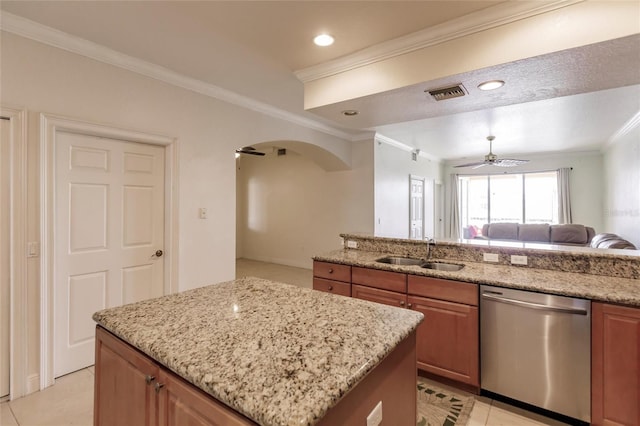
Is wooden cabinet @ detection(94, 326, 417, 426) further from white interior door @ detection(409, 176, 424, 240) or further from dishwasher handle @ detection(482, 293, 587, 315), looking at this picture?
white interior door @ detection(409, 176, 424, 240)

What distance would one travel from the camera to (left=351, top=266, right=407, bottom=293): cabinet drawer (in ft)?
7.90

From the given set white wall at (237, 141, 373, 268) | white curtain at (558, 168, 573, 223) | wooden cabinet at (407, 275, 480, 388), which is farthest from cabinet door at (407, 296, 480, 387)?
white curtain at (558, 168, 573, 223)

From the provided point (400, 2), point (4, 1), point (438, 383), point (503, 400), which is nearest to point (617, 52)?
point (400, 2)

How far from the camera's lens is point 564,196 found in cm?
733

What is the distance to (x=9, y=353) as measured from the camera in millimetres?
2174

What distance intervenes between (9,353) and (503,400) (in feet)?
11.5

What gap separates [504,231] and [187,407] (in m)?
6.47

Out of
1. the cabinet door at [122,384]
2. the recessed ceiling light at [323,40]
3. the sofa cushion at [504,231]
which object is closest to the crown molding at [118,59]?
the recessed ceiling light at [323,40]

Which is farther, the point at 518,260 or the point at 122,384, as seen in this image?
the point at 518,260

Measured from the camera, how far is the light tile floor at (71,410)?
6.39ft

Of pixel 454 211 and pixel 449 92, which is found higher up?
pixel 449 92

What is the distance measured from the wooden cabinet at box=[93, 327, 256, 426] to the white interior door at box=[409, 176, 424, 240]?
20.9 feet

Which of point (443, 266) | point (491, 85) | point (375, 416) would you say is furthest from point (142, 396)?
point (491, 85)

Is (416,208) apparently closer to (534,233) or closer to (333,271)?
(534,233)
